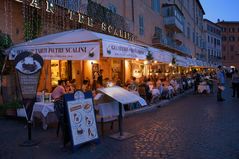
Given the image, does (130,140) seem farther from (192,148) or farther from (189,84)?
(189,84)

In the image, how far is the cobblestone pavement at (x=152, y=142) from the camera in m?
6.30

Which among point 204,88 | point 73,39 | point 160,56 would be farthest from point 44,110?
point 204,88

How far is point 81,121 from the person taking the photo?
269 inches

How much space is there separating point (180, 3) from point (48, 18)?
3646 centimetres

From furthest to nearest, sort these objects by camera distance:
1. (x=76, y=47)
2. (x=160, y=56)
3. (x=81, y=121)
Answer: (x=160, y=56)
(x=76, y=47)
(x=81, y=121)

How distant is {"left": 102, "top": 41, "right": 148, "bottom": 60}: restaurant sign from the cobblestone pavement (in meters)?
2.31

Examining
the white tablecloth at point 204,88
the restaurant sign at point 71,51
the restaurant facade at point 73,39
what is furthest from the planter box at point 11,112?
the white tablecloth at point 204,88

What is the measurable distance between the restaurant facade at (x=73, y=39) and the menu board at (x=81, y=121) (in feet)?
6.97

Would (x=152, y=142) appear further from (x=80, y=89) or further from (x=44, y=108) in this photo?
(x=44, y=108)

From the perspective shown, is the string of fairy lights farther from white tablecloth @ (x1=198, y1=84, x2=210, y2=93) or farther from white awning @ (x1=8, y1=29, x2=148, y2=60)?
white tablecloth @ (x1=198, y1=84, x2=210, y2=93)

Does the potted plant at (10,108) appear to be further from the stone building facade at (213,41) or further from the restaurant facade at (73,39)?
the stone building facade at (213,41)

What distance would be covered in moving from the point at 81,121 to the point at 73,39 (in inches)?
140

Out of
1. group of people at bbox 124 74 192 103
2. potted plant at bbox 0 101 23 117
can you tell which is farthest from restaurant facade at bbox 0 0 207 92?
potted plant at bbox 0 101 23 117

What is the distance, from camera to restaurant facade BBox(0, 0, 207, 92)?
9094 millimetres
